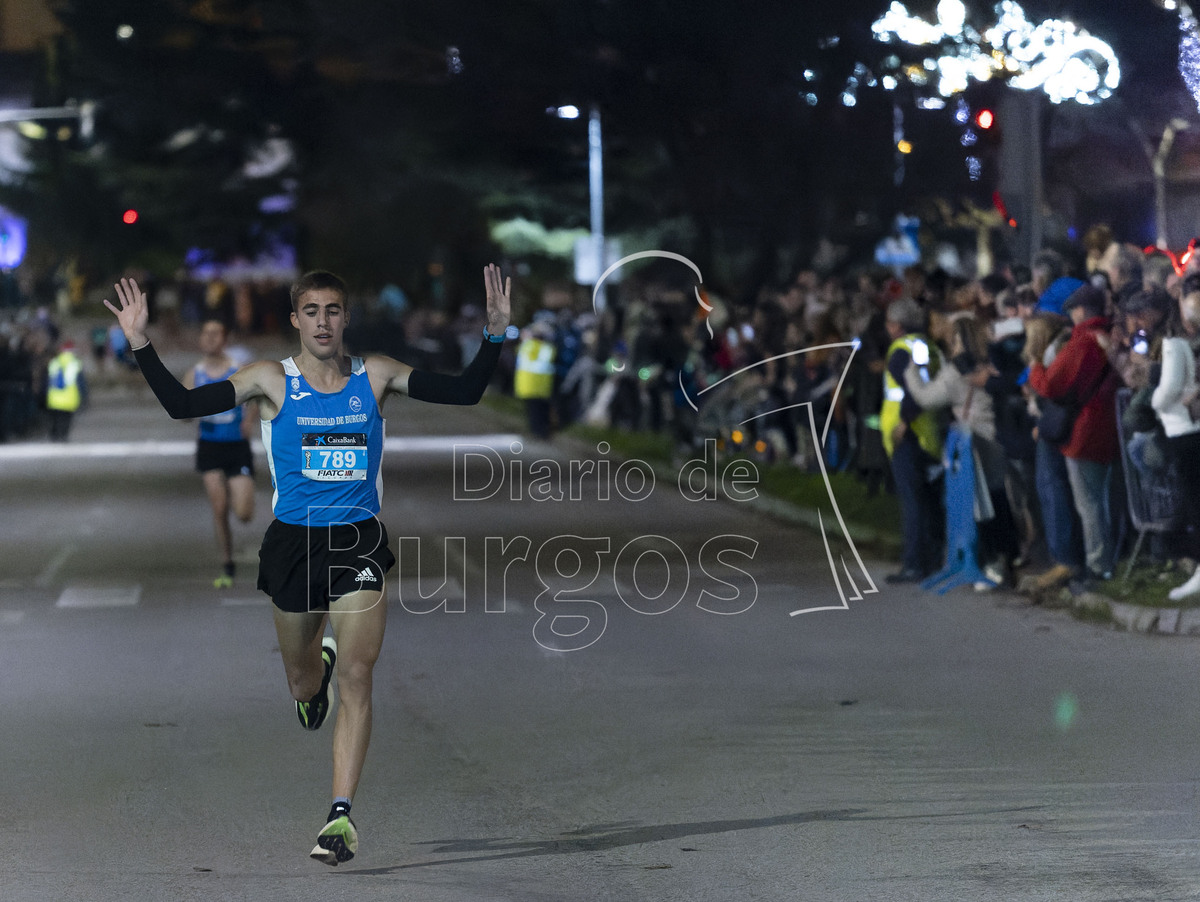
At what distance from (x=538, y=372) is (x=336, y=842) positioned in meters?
22.7

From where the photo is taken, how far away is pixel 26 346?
111ft

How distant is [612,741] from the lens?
859cm

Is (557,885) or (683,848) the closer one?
(557,885)

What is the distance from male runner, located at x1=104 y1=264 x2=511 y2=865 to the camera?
6.70 m

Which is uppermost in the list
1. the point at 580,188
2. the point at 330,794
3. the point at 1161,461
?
the point at 580,188

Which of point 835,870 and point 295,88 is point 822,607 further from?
point 295,88

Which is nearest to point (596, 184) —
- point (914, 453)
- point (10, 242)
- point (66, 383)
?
point (66, 383)

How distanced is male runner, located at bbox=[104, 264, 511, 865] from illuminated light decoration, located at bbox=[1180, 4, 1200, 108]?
1074cm

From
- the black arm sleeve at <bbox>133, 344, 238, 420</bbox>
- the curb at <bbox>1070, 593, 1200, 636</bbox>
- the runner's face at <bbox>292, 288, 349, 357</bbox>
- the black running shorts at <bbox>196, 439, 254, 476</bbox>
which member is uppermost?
the runner's face at <bbox>292, 288, 349, 357</bbox>

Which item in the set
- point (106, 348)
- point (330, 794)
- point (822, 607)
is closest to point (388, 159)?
point (106, 348)

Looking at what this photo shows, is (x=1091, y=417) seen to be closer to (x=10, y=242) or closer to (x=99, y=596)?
(x=99, y=596)

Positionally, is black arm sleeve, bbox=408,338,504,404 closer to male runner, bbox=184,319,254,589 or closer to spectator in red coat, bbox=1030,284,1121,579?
spectator in red coat, bbox=1030,284,1121,579

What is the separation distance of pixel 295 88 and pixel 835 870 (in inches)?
1282

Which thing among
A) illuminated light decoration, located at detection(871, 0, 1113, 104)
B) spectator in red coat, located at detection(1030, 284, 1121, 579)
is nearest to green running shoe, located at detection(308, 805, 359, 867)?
spectator in red coat, located at detection(1030, 284, 1121, 579)
